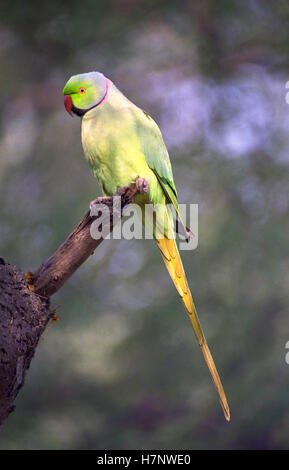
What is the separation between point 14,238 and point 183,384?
1051 millimetres

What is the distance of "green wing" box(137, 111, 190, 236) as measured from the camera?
5.20 feet

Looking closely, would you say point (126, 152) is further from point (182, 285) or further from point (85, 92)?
point (182, 285)

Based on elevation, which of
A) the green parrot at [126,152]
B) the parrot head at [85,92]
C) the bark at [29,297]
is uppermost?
the parrot head at [85,92]

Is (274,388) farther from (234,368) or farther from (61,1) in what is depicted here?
(61,1)

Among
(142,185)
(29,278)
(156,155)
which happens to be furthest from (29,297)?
(156,155)

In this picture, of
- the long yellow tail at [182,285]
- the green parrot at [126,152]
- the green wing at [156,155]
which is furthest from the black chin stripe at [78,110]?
the long yellow tail at [182,285]

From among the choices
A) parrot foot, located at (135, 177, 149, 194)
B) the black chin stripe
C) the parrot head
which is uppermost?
the parrot head

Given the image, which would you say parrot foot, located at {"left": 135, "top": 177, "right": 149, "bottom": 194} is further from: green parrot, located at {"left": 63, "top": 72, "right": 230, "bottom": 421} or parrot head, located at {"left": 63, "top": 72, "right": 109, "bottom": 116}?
parrot head, located at {"left": 63, "top": 72, "right": 109, "bottom": 116}

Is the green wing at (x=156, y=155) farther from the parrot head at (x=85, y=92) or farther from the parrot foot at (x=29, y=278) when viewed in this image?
the parrot foot at (x=29, y=278)

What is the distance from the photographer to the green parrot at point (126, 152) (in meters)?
1.54

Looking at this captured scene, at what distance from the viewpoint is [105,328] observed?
2422 millimetres

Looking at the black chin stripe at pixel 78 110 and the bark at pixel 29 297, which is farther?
the black chin stripe at pixel 78 110

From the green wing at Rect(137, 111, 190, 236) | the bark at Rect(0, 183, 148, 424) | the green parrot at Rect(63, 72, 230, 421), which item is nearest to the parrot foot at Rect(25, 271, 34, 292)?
the bark at Rect(0, 183, 148, 424)

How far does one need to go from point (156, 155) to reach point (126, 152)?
11cm
